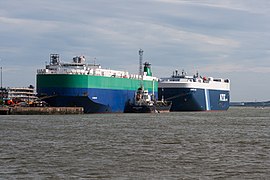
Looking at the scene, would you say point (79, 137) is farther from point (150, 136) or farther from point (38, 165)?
point (38, 165)

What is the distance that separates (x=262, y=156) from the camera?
25031 mm

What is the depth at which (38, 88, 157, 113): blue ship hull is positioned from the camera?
71438 mm

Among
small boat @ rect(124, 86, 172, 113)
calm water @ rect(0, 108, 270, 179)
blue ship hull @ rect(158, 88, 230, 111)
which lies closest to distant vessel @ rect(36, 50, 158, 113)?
small boat @ rect(124, 86, 172, 113)

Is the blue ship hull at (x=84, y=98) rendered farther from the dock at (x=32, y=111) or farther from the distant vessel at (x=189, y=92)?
the distant vessel at (x=189, y=92)

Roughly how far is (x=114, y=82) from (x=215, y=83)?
143 ft

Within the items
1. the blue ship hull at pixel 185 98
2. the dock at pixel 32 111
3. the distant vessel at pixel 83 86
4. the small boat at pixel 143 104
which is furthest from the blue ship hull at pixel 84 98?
the blue ship hull at pixel 185 98

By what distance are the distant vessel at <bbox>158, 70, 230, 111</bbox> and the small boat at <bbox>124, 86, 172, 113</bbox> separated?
13263 mm

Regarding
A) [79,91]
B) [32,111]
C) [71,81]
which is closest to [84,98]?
[79,91]

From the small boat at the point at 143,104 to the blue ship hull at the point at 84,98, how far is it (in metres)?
5.18

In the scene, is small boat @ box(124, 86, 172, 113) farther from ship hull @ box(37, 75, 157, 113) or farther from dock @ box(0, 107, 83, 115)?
dock @ box(0, 107, 83, 115)

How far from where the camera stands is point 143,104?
3334 inches

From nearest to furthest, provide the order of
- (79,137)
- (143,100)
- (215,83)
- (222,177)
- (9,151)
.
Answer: (222,177) → (9,151) → (79,137) → (143,100) → (215,83)

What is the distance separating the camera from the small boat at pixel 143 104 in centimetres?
8388

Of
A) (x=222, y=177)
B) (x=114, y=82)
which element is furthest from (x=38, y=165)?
(x=114, y=82)
